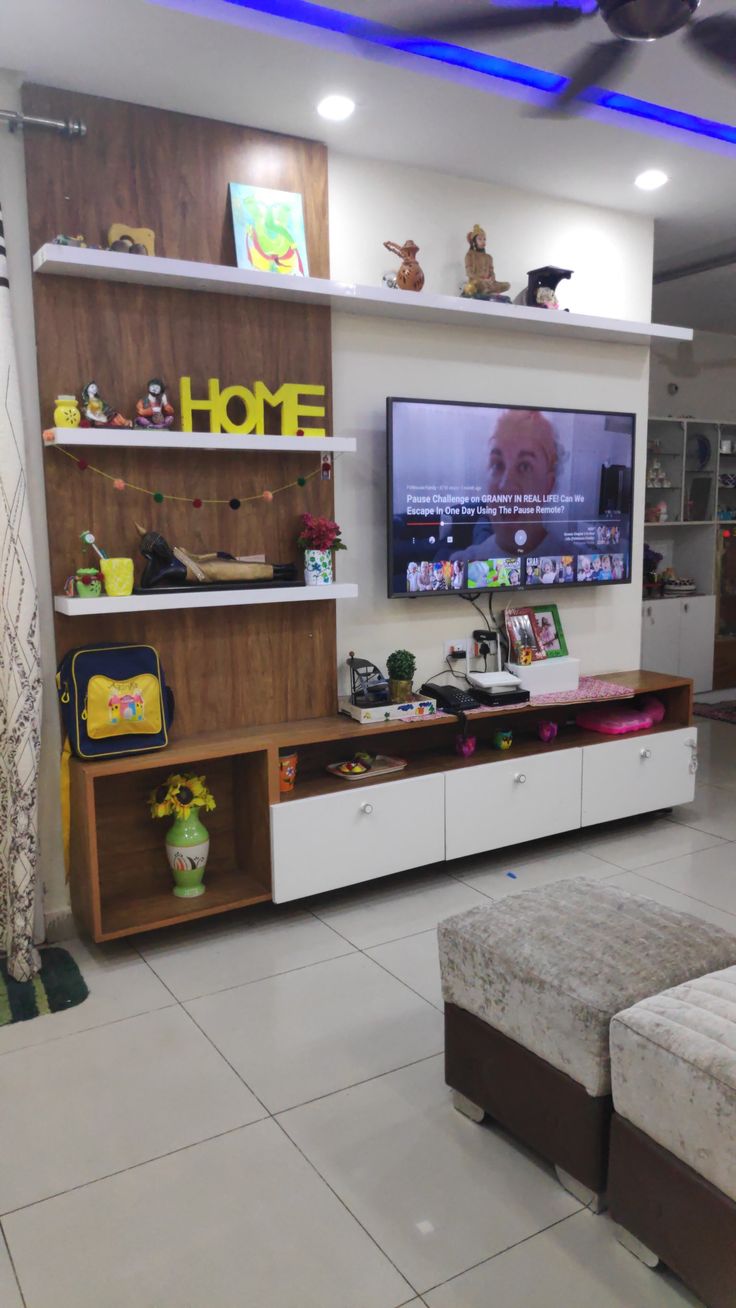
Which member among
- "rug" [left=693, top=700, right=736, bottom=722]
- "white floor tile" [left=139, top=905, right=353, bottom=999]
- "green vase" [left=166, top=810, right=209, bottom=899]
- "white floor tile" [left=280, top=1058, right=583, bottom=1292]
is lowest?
"white floor tile" [left=280, top=1058, right=583, bottom=1292]

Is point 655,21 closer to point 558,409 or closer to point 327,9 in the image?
point 327,9

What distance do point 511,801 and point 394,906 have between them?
0.63 m

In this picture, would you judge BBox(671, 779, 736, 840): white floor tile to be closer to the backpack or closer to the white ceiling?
the backpack

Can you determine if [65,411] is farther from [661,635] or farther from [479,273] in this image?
[661,635]

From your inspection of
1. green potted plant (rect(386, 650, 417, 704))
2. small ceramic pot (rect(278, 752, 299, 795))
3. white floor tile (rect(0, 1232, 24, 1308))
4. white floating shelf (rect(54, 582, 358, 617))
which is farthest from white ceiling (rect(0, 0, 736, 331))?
white floor tile (rect(0, 1232, 24, 1308))

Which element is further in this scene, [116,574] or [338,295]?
[338,295]

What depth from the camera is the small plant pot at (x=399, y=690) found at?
133 inches

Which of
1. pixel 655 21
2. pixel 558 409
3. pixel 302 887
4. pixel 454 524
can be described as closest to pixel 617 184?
pixel 558 409

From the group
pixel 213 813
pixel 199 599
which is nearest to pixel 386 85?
pixel 199 599

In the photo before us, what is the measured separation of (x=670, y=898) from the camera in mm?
3275

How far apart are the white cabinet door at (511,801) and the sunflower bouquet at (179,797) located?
34.8 inches

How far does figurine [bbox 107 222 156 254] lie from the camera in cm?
278

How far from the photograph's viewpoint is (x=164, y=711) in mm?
2908

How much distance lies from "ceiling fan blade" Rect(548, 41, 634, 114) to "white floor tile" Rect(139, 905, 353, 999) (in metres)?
2.47
